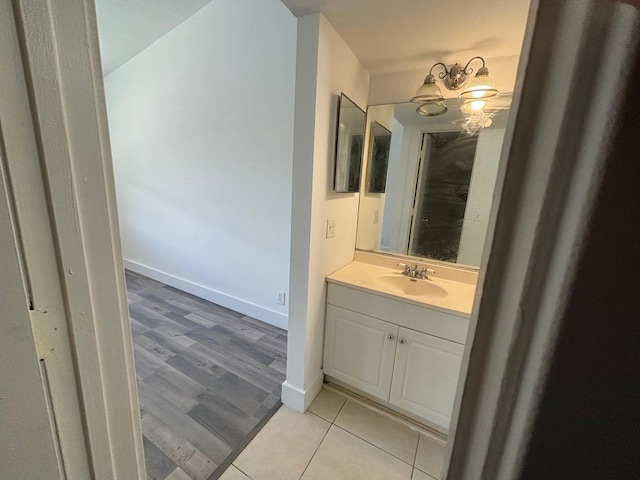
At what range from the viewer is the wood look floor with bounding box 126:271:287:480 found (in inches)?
55.2

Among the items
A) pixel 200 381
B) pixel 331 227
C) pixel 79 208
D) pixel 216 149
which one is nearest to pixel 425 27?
pixel 331 227

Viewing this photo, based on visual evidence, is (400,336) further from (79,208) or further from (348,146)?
(79,208)

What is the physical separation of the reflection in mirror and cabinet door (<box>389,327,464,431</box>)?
3.34ft

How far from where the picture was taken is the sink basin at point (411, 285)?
5.50ft

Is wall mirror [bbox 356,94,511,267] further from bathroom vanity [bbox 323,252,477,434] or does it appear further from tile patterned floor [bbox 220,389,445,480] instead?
tile patterned floor [bbox 220,389,445,480]

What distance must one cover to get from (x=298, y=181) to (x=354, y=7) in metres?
0.80

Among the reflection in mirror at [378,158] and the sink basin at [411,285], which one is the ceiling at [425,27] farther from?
the sink basin at [411,285]

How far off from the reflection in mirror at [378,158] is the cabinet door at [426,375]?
1.02 meters

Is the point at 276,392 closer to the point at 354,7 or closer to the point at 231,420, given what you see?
the point at 231,420

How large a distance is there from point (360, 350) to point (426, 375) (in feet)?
1.27

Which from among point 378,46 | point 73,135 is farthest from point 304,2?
point 73,135

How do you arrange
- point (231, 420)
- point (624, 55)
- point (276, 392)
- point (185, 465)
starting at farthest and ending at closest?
point (276, 392)
point (231, 420)
point (185, 465)
point (624, 55)

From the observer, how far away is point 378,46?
1.48m

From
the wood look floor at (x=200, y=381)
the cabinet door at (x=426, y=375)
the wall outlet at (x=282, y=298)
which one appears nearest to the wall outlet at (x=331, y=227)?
the cabinet door at (x=426, y=375)
